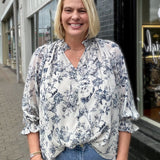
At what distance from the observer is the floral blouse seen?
1516mm

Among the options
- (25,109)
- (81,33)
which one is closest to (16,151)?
(25,109)

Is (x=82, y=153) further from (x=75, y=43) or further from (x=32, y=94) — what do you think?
(x=75, y=43)

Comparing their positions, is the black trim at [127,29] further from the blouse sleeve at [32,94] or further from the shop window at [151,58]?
the blouse sleeve at [32,94]

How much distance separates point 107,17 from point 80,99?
2971mm

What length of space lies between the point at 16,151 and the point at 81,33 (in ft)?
10.6

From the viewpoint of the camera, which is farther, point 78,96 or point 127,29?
point 127,29

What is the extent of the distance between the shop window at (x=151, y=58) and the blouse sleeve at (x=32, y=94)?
8.61 feet

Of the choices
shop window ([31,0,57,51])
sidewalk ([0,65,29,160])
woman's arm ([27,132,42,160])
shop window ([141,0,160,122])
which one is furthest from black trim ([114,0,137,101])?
shop window ([31,0,57,51])

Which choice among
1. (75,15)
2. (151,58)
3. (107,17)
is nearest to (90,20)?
(75,15)

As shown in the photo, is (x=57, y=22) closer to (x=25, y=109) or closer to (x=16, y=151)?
(x=25, y=109)

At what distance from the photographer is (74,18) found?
5.17 feet

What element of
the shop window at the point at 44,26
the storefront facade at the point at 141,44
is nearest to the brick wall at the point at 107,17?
the storefront facade at the point at 141,44

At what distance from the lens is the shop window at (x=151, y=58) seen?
12.9ft

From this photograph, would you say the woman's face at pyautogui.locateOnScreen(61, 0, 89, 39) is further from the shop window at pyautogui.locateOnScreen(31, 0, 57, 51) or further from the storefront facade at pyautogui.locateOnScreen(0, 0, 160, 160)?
the shop window at pyautogui.locateOnScreen(31, 0, 57, 51)
